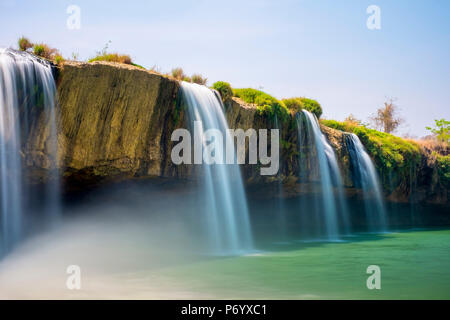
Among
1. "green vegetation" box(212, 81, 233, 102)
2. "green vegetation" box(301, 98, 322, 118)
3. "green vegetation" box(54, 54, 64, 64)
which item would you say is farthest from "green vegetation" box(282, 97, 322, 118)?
"green vegetation" box(54, 54, 64, 64)

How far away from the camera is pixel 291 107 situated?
18172 mm

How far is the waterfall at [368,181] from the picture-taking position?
20547mm

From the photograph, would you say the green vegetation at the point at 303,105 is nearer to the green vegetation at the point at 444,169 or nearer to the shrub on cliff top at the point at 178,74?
the shrub on cliff top at the point at 178,74

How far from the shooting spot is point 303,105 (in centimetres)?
1894

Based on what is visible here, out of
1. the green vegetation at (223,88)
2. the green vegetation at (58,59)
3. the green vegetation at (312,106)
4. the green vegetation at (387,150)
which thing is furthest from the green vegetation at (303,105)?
the green vegetation at (58,59)

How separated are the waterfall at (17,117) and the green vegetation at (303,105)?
984 centimetres

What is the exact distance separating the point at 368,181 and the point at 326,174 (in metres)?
3.39

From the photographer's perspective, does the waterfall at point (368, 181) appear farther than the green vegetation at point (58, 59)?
Yes

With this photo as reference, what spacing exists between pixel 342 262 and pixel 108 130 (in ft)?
23.8

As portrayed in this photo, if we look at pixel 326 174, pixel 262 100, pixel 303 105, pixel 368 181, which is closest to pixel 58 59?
pixel 262 100

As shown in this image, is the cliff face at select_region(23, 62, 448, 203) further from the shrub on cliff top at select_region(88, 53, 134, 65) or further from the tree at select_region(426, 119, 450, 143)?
the tree at select_region(426, 119, 450, 143)

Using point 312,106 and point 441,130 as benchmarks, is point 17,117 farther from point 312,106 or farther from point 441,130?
point 441,130
